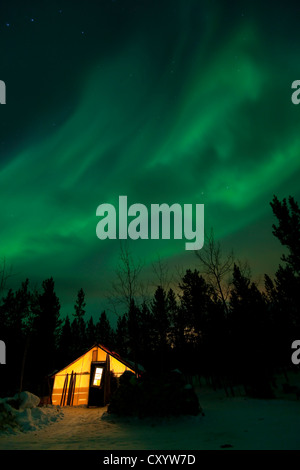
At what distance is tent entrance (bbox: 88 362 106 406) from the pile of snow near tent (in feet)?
16.1

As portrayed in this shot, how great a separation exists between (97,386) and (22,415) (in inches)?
321

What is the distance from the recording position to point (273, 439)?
17.4ft

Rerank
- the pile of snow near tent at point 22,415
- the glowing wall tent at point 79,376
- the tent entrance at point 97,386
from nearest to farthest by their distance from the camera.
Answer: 1. the pile of snow near tent at point 22,415
2. the tent entrance at point 97,386
3. the glowing wall tent at point 79,376

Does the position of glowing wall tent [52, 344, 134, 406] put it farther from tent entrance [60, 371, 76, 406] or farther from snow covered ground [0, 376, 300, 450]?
snow covered ground [0, 376, 300, 450]

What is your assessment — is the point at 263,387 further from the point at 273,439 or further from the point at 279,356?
the point at 279,356

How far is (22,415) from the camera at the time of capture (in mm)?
9562

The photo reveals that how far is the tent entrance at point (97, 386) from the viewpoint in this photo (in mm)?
16578

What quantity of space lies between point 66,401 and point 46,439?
13.9 m

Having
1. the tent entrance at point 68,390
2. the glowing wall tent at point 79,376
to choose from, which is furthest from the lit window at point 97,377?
the tent entrance at point 68,390

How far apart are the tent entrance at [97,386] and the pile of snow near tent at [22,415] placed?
4.90 m

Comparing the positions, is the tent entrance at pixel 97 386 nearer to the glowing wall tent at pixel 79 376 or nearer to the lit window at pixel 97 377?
the lit window at pixel 97 377

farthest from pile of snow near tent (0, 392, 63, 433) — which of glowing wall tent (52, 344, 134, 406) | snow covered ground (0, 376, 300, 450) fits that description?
glowing wall tent (52, 344, 134, 406)
